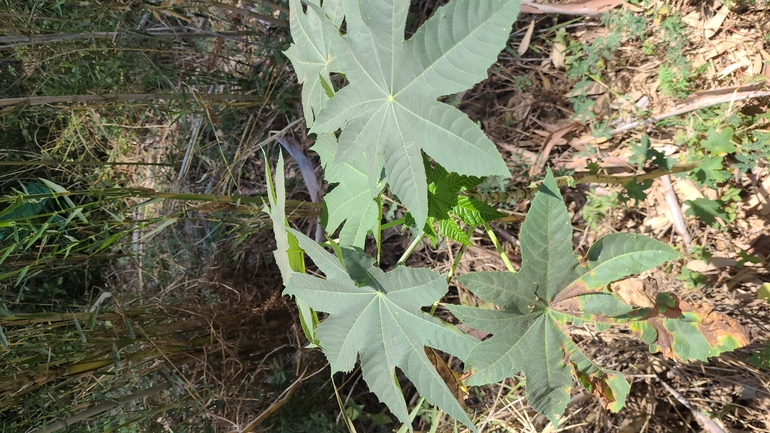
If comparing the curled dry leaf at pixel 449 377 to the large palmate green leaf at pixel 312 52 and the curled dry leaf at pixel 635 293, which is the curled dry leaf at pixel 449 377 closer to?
the curled dry leaf at pixel 635 293

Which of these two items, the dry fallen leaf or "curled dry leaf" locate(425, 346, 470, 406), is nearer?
"curled dry leaf" locate(425, 346, 470, 406)

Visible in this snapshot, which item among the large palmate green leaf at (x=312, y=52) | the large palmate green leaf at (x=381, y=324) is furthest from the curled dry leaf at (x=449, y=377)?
the large palmate green leaf at (x=312, y=52)

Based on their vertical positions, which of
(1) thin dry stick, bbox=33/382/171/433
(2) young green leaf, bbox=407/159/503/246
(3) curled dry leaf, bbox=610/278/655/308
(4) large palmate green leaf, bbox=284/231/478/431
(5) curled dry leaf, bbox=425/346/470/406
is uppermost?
(2) young green leaf, bbox=407/159/503/246

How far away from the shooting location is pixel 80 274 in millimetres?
3225

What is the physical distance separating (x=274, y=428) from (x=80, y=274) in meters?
1.86

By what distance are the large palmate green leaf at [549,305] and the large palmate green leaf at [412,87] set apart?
0.66 feet

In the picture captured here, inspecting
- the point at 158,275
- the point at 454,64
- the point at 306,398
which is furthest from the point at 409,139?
the point at 158,275

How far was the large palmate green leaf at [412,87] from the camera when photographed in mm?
877

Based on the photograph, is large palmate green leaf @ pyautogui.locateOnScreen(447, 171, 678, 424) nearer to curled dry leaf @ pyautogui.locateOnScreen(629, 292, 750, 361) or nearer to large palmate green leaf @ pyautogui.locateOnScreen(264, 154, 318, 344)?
curled dry leaf @ pyautogui.locateOnScreen(629, 292, 750, 361)

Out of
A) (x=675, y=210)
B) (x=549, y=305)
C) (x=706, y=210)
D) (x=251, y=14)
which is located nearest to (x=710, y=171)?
(x=706, y=210)

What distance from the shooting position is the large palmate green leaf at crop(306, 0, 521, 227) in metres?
0.88

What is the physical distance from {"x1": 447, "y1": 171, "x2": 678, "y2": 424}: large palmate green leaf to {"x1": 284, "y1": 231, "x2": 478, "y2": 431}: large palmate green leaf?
2.7 inches

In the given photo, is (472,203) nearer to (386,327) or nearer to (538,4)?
(386,327)

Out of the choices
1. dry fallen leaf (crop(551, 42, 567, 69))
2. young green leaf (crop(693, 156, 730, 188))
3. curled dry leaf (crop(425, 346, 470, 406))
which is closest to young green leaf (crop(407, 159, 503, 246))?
curled dry leaf (crop(425, 346, 470, 406))
